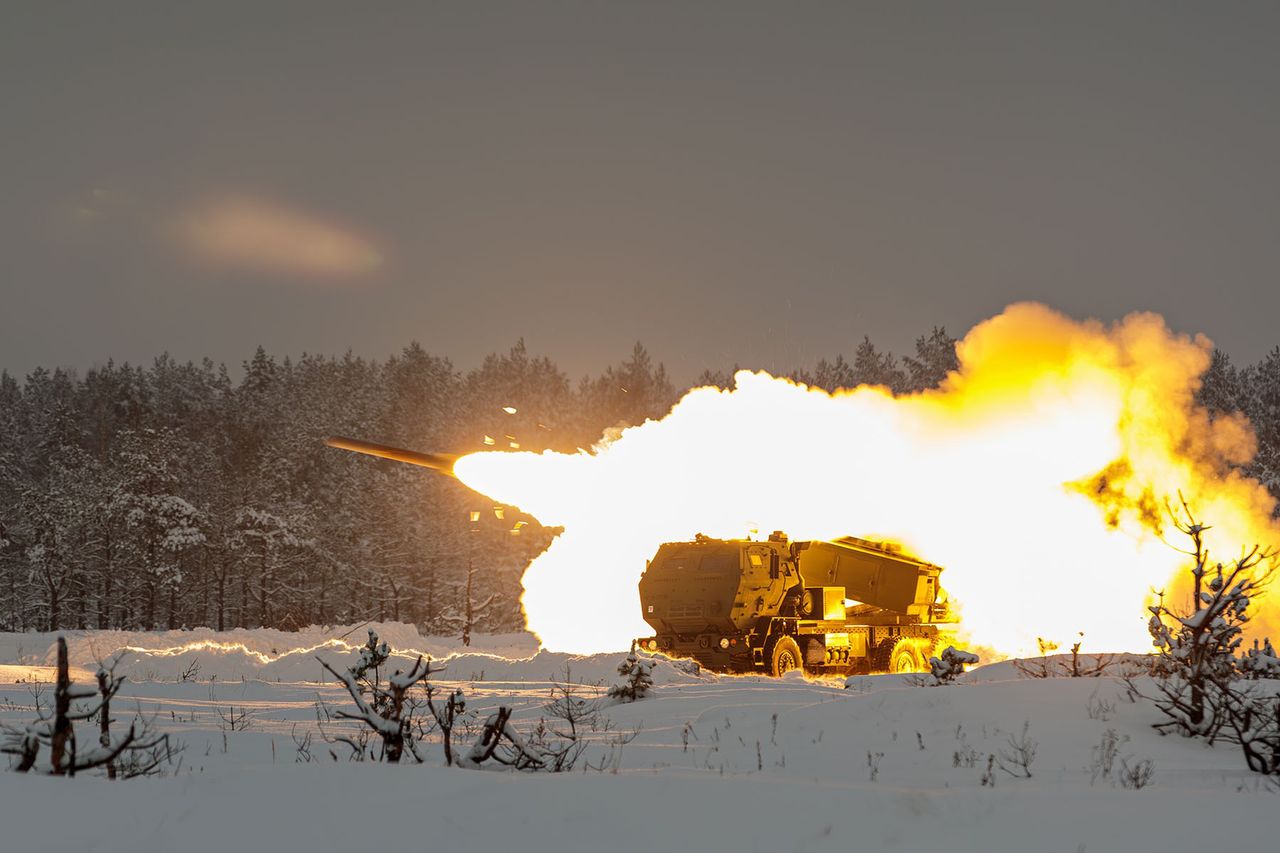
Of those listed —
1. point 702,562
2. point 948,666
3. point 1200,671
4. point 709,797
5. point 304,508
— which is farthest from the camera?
point 304,508

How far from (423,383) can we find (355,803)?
83446 mm

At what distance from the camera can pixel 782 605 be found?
2447 centimetres

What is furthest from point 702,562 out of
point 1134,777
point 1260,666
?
point 1134,777

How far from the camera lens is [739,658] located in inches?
925

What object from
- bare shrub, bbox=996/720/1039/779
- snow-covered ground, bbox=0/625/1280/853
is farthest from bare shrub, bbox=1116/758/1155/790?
bare shrub, bbox=996/720/1039/779

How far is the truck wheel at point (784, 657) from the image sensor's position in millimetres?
23469

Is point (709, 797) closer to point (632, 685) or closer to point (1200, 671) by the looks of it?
point (1200, 671)

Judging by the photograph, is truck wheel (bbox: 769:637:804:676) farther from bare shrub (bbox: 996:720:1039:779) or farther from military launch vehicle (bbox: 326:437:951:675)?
bare shrub (bbox: 996:720:1039:779)

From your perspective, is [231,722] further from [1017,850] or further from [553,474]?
[553,474]

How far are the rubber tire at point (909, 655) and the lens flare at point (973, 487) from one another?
270 centimetres

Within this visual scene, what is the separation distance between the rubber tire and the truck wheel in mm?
3359

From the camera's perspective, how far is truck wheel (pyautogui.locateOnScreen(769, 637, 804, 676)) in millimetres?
23469

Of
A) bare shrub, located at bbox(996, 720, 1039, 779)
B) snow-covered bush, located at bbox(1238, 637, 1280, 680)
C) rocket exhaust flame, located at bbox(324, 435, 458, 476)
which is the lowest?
bare shrub, located at bbox(996, 720, 1039, 779)

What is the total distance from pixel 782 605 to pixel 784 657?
1057mm
